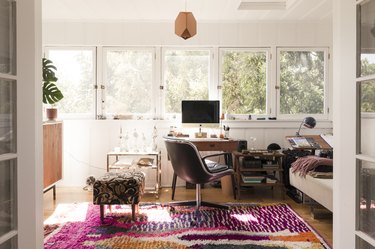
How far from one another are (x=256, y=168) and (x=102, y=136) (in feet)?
7.70

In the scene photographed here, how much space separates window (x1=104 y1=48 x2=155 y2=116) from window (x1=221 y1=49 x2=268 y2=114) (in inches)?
45.2

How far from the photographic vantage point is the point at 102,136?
5129 mm

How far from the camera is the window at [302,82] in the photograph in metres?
5.22

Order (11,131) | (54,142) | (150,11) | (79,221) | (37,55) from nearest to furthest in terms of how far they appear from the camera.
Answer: (11,131) → (37,55) → (79,221) → (54,142) → (150,11)

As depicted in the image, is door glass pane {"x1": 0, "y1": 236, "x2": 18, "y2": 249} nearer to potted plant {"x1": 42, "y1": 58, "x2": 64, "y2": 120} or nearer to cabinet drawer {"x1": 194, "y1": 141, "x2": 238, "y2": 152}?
potted plant {"x1": 42, "y1": 58, "x2": 64, "y2": 120}

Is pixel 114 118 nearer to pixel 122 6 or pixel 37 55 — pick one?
pixel 122 6

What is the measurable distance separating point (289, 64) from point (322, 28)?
2.42 feet

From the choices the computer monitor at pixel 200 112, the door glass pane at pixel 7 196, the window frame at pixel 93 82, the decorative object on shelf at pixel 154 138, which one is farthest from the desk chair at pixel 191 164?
the door glass pane at pixel 7 196

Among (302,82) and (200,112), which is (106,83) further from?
(302,82)

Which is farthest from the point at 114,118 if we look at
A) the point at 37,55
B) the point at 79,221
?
the point at 37,55

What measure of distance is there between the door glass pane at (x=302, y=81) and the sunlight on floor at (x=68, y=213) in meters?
3.24

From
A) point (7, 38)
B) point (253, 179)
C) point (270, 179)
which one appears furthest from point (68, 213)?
point (7, 38)

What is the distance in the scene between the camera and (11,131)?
4.19 ft

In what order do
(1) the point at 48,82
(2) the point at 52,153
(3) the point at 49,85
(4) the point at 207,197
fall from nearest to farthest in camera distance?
(1) the point at 48,82 → (3) the point at 49,85 → (2) the point at 52,153 → (4) the point at 207,197
